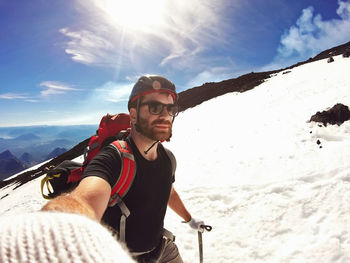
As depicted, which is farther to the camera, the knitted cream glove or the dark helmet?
the dark helmet

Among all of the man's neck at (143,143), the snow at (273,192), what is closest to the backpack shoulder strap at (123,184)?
the man's neck at (143,143)

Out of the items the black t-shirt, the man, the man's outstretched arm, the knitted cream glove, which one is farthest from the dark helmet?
the knitted cream glove

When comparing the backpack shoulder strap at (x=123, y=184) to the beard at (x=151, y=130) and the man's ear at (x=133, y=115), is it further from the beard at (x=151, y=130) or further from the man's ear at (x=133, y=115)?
the man's ear at (x=133, y=115)

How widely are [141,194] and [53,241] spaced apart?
1.62 m

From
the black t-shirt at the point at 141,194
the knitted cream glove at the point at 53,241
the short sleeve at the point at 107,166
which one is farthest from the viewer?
the black t-shirt at the point at 141,194

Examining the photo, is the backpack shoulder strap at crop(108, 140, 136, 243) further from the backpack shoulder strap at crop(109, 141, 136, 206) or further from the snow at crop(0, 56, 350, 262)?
the snow at crop(0, 56, 350, 262)

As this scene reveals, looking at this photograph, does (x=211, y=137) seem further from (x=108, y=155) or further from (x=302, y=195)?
(x=108, y=155)

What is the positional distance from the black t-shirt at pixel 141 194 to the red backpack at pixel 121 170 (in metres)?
0.08

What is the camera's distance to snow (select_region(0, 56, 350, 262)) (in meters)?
3.74

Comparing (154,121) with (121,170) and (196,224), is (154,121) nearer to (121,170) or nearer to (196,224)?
(121,170)

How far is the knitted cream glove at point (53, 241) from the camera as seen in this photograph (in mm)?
505

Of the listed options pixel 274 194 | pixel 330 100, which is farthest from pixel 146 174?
pixel 330 100

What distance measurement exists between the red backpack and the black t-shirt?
79 millimetres

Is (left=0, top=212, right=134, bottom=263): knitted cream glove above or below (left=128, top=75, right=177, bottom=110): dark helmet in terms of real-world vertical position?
below
